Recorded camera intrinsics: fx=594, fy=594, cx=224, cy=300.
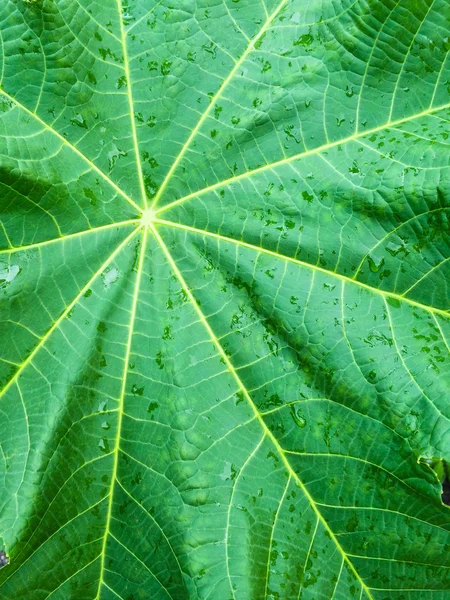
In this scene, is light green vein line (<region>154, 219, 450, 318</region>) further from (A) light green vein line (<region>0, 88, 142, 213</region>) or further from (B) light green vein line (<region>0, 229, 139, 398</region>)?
(B) light green vein line (<region>0, 229, 139, 398</region>)

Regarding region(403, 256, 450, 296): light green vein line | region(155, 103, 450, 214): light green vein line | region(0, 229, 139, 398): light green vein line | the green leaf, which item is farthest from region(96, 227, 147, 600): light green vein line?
region(403, 256, 450, 296): light green vein line

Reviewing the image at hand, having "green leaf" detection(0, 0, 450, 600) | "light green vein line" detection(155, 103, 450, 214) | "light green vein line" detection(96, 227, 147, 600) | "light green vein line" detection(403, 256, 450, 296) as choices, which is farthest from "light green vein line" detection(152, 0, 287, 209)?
"light green vein line" detection(403, 256, 450, 296)

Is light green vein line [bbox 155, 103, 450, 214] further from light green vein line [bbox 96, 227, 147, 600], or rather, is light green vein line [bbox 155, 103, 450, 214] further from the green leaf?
light green vein line [bbox 96, 227, 147, 600]

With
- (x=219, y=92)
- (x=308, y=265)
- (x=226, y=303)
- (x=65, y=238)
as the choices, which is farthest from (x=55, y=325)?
(x=219, y=92)

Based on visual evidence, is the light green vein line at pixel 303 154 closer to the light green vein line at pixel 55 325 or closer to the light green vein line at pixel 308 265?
the light green vein line at pixel 308 265

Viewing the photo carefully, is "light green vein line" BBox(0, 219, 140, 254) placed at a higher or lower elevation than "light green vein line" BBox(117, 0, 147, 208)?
lower

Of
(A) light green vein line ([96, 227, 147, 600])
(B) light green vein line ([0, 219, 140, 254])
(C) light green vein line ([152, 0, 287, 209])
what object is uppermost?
(C) light green vein line ([152, 0, 287, 209])

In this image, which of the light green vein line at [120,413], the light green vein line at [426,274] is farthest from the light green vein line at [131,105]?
the light green vein line at [426,274]

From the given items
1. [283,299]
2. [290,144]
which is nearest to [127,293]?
[283,299]

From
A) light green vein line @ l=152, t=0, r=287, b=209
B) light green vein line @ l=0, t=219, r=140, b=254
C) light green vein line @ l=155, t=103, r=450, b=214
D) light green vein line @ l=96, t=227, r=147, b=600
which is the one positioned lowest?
light green vein line @ l=96, t=227, r=147, b=600

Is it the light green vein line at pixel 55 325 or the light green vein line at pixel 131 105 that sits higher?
the light green vein line at pixel 131 105
